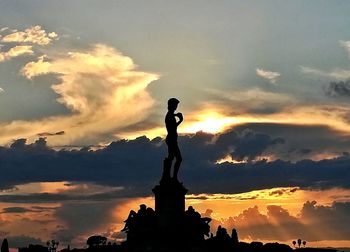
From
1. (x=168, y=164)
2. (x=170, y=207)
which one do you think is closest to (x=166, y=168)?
(x=168, y=164)

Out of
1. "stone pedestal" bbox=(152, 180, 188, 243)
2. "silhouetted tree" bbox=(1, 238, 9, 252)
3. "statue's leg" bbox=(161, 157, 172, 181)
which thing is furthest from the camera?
"silhouetted tree" bbox=(1, 238, 9, 252)

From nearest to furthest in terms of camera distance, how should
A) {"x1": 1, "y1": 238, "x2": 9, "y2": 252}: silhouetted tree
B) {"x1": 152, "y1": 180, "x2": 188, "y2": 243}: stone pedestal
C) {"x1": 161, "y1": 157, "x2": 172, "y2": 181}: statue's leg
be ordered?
1. {"x1": 152, "y1": 180, "x2": 188, "y2": 243}: stone pedestal
2. {"x1": 161, "y1": 157, "x2": 172, "y2": 181}: statue's leg
3. {"x1": 1, "y1": 238, "x2": 9, "y2": 252}: silhouetted tree

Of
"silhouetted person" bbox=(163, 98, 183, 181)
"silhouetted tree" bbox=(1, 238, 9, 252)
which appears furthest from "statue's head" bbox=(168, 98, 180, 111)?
"silhouetted tree" bbox=(1, 238, 9, 252)

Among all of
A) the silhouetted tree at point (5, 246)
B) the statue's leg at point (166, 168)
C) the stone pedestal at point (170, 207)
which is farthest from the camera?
the silhouetted tree at point (5, 246)

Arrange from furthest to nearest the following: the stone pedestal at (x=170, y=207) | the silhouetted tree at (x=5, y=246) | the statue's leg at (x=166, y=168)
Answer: the silhouetted tree at (x=5, y=246) < the statue's leg at (x=166, y=168) < the stone pedestal at (x=170, y=207)

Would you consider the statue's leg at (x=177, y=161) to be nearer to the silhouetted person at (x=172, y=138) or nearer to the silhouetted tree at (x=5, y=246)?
the silhouetted person at (x=172, y=138)

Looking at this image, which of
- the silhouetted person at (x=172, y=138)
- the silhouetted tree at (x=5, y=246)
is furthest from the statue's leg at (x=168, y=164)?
the silhouetted tree at (x=5, y=246)


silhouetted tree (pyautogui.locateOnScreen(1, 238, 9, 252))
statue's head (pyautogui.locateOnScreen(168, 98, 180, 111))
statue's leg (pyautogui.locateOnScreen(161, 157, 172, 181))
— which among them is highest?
statue's head (pyautogui.locateOnScreen(168, 98, 180, 111))

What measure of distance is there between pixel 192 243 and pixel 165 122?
22.6 ft

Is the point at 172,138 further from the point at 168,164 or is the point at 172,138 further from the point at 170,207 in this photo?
the point at 170,207

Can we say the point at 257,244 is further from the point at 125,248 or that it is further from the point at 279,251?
the point at 125,248

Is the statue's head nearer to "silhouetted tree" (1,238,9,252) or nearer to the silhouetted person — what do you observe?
the silhouetted person

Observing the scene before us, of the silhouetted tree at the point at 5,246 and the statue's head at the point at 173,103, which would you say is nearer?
the statue's head at the point at 173,103

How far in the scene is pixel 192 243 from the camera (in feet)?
144
